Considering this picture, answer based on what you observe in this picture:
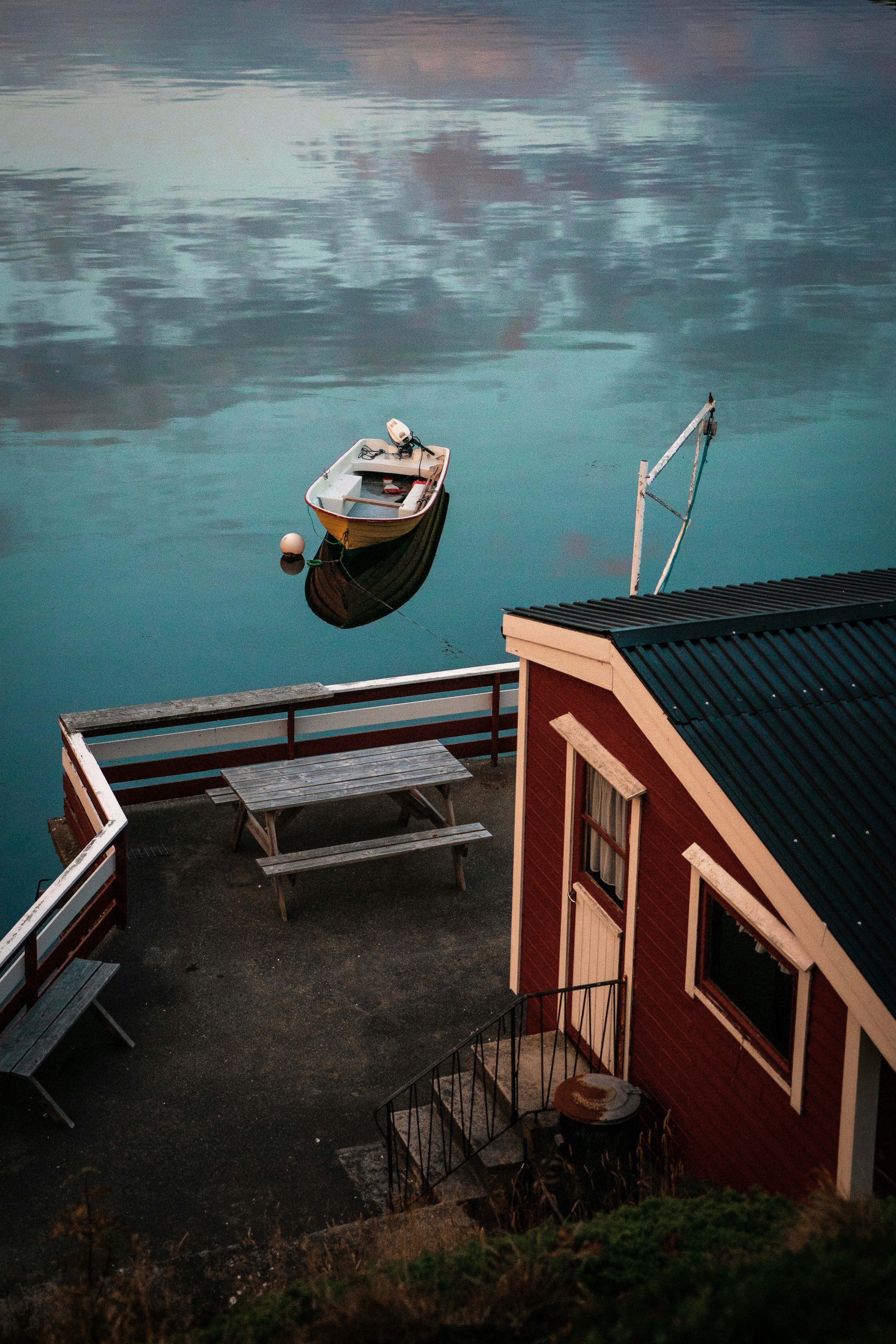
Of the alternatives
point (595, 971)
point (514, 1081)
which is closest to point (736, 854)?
point (514, 1081)

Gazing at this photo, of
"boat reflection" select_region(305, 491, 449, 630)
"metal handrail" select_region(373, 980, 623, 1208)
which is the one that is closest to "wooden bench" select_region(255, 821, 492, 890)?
"metal handrail" select_region(373, 980, 623, 1208)

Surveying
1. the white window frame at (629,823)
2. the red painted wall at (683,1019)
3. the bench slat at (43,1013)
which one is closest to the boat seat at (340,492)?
the bench slat at (43,1013)

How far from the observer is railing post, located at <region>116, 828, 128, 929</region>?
9.68 metres

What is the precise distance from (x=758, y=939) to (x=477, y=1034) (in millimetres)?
1730

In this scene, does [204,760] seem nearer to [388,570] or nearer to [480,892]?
[480,892]

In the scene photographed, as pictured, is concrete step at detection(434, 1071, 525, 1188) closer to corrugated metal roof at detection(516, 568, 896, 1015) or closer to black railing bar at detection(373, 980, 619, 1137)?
black railing bar at detection(373, 980, 619, 1137)

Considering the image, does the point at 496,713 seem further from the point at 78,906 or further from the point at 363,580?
the point at 363,580

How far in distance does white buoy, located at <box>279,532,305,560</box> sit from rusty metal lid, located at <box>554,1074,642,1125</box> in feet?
79.4

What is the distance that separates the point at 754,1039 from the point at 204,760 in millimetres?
6685

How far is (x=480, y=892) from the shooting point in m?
10.7

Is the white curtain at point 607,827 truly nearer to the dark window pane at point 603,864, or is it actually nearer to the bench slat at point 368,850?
the dark window pane at point 603,864

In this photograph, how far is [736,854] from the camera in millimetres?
6156

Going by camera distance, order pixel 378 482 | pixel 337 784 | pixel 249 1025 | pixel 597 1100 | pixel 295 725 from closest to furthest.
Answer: pixel 597 1100
pixel 249 1025
pixel 337 784
pixel 295 725
pixel 378 482

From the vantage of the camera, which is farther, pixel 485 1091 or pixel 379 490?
pixel 379 490
